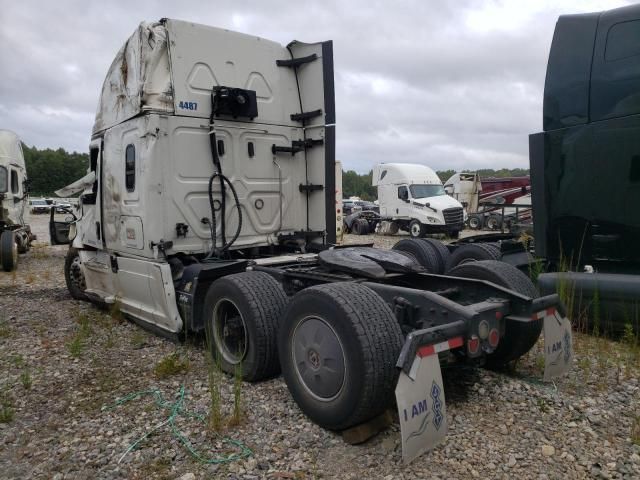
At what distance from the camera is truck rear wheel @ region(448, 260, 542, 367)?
362 centimetres

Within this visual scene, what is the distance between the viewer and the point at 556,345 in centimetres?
362

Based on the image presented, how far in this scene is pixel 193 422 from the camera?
3432 millimetres

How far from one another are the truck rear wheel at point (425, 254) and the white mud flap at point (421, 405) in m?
3.63

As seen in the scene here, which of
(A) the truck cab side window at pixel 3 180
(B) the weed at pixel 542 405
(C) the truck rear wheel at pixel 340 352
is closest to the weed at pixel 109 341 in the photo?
(C) the truck rear wheel at pixel 340 352

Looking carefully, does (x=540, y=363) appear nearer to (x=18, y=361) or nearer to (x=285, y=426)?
(x=285, y=426)

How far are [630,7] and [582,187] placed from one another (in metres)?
Result: 1.70

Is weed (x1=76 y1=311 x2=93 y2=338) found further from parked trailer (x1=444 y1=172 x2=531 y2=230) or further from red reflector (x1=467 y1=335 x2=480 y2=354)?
parked trailer (x1=444 y1=172 x2=531 y2=230)

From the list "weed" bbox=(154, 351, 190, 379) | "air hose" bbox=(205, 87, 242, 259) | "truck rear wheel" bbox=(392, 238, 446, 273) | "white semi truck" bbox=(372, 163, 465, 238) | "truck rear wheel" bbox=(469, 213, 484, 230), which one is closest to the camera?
"weed" bbox=(154, 351, 190, 379)

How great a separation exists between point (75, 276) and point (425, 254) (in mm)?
5168

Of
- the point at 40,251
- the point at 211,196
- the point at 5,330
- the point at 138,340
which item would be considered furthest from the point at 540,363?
the point at 40,251

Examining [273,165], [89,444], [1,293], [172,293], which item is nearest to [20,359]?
[172,293]

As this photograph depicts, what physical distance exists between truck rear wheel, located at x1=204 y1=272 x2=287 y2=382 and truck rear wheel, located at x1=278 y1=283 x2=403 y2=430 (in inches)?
16.4

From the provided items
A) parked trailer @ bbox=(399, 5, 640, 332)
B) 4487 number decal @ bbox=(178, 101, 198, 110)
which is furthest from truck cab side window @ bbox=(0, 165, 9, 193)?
parked trailer @ bbox=(399, 5, 640, 332)

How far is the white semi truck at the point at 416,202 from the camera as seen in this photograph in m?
20.1
